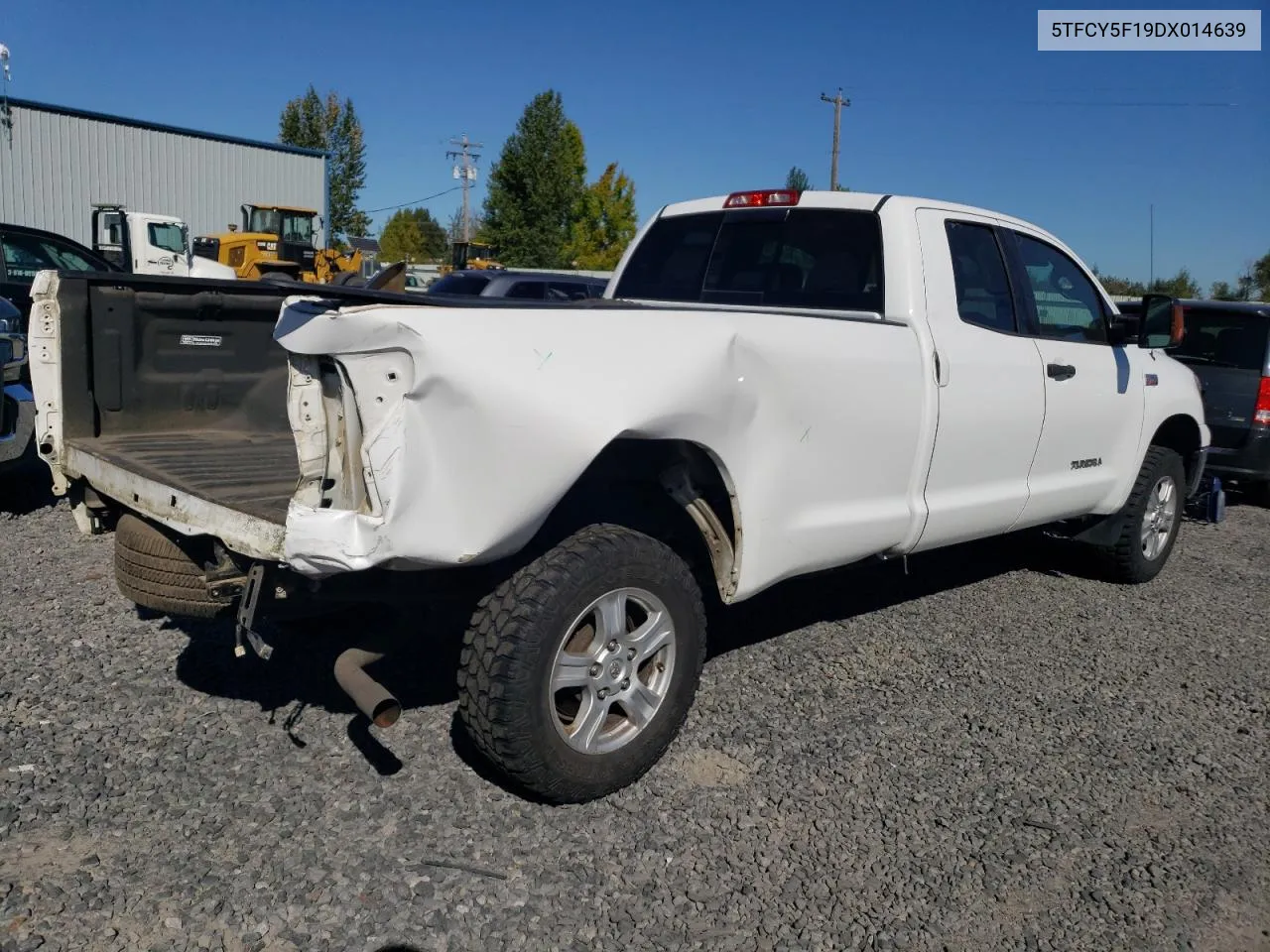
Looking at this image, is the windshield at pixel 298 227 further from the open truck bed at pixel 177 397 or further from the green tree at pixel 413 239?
the green tree at pixel 413 239

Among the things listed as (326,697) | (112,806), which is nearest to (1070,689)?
(326,697)

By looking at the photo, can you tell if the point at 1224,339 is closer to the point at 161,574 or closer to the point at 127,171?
the point at 161,574

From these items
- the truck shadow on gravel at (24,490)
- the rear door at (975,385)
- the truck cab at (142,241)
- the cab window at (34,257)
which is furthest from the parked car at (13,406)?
the truck cab at (142,241)

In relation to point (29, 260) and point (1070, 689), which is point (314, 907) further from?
point (29, 260)

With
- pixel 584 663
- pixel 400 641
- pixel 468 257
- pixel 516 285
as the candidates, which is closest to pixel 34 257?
pixel 516 285

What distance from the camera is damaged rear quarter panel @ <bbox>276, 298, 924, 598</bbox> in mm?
2807

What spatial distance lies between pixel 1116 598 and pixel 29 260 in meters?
9.93

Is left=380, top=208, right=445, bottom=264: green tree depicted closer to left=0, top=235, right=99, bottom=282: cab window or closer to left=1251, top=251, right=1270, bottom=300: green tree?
left=1251, top=251, right=1270, bottom=300: green tree

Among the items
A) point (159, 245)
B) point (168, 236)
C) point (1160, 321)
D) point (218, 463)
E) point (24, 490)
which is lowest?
point (24, 490)

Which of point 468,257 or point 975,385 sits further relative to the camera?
point 468,257

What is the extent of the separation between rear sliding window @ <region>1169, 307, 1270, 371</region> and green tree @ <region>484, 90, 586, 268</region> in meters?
43.5

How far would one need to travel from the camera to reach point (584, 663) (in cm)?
333

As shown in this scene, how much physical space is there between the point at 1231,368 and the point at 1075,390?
14.9 ft

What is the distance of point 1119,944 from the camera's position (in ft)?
9.53
